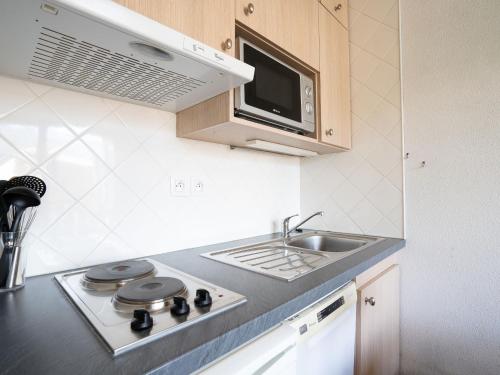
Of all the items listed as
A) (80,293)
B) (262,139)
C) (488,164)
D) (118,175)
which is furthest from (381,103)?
(80,293)

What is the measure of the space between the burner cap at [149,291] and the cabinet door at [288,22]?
902mm

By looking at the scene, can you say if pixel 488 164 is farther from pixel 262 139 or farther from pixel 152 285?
pixel 152 285

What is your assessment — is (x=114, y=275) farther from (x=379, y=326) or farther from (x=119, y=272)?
(x=379, y=326)

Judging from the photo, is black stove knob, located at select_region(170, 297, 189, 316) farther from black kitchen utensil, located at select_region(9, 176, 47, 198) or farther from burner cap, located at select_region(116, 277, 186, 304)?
black kitchen utensil, located at select_region(9, 176, 47, 198)

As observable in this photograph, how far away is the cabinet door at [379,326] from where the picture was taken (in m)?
0.99

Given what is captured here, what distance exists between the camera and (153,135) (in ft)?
3.51

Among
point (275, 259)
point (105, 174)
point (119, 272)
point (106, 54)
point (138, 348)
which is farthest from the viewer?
point (275, 259)

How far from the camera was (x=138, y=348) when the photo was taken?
43 cm

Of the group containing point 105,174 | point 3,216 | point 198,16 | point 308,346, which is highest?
point 198,16

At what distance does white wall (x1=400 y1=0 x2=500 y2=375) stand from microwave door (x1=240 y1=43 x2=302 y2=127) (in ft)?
2.23

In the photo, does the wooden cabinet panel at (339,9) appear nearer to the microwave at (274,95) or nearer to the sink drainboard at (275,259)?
the microwave at (274,95)

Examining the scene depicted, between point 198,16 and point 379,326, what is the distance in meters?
1.38

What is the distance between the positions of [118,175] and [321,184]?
4.06 feet

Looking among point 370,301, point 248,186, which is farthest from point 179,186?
point 370,301
